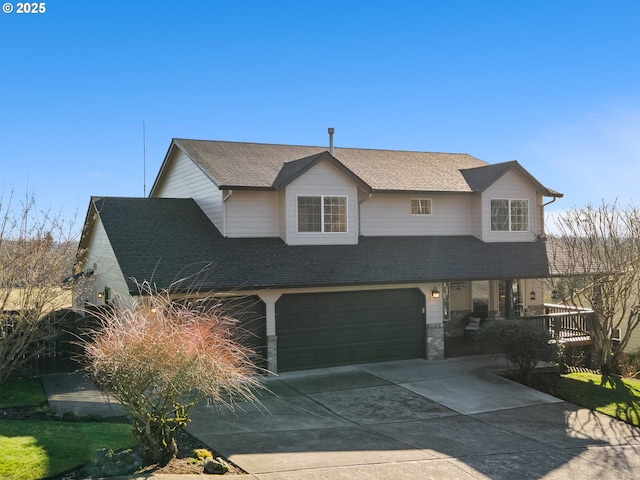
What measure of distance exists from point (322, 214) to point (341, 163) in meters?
1.77

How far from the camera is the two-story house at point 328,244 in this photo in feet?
49.6

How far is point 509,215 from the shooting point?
20469 millimetres

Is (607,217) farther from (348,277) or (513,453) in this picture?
(513,453)

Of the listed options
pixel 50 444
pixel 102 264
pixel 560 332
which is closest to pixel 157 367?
pixel 50 444

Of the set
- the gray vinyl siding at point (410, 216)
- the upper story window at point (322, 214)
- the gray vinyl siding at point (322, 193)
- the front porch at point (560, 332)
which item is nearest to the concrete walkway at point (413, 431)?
the front porch at point (560, 332)

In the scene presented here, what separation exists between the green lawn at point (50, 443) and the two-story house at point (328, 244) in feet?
11.9

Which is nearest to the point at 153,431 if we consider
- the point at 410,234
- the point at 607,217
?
the point at 410,234

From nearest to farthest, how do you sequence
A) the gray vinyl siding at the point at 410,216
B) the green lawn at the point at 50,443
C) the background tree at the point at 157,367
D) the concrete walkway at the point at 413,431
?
the background tree at the point at 157,367, the green lawn at the point at 50,443, the concrete walkway at the point at 413,431, the gray vinyl siding at the point at 410,216

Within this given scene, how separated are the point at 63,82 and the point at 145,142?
4.91 m

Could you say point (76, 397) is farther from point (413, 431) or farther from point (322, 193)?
point (322, 193)

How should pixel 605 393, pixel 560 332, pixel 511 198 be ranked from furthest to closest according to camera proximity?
pixel 511 198
pixel 560 332
pixel 605 393

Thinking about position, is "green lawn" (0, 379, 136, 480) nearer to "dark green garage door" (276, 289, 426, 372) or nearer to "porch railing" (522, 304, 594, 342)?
"dark green garage door" (276, 289, 426, 372)

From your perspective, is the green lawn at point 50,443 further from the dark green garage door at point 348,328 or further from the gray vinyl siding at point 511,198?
the gray vinyl siding at point 511,198

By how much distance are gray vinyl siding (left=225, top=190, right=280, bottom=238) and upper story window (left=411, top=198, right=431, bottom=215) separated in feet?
16.8
